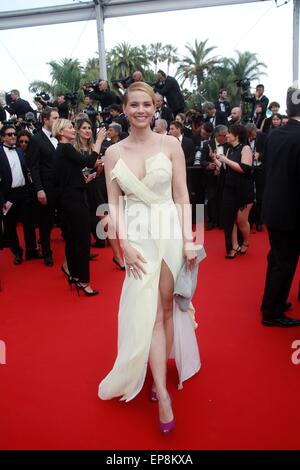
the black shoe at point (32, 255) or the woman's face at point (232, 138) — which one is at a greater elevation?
the woman's face at point (232, 138)

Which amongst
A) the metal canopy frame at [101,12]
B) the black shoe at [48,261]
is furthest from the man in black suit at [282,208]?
the metal canopy frame at [101,12]

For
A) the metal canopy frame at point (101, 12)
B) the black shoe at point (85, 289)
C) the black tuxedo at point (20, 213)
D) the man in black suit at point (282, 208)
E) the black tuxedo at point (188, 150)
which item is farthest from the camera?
the metal canopy frame at point (101, 12)

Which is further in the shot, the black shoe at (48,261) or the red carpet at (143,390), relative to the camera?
the black shoe at (48,261)

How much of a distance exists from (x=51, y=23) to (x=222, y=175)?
746 centimetres

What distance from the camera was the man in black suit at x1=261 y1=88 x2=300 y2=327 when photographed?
3.19 m

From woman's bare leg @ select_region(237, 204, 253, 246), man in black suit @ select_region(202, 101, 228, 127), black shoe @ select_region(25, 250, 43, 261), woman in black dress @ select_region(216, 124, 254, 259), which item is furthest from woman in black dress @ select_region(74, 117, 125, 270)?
man in black suit @ select_region(202, 101, 228, 127)

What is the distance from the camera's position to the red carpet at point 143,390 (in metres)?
2.18

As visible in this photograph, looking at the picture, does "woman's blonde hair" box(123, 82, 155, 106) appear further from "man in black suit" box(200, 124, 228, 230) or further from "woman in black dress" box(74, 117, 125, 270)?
"man in black suit" box(200, 124, 228, 230)

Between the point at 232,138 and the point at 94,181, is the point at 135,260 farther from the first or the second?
the point at 94,181

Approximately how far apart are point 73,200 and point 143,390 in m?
2.22

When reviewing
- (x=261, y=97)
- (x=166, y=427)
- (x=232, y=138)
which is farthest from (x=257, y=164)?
(x=166, y=427)

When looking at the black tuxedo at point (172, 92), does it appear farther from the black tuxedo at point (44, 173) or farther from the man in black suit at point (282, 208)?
the man in black suit at point (282, 208)

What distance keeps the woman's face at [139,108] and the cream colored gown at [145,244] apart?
0.67 ft

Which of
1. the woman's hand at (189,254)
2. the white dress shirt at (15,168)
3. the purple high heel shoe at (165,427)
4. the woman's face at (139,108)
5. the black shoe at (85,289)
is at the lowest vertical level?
the black shoe at (85,289)
